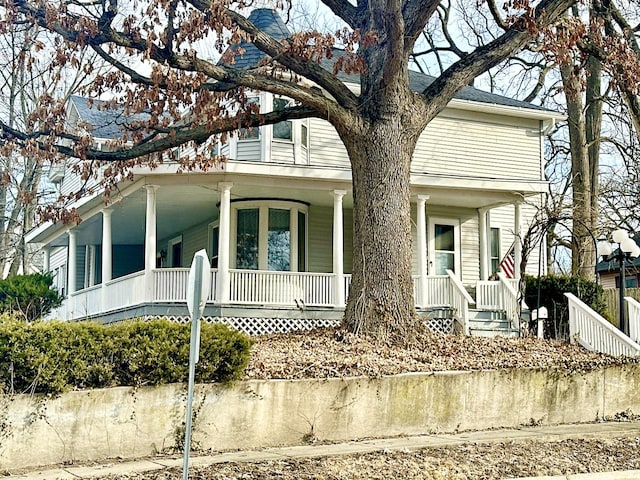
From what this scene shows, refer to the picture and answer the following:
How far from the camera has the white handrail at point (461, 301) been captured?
17.6m

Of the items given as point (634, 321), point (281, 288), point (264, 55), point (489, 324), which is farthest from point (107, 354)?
point (264, 55)

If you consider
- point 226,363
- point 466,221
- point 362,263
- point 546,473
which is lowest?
point 546,473

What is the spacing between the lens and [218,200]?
2019 cm

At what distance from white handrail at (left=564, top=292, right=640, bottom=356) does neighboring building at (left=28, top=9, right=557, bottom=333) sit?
8.42ft

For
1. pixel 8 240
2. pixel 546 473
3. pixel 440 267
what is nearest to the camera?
pixel 546 473

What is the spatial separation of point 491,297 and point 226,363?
10.4 metres

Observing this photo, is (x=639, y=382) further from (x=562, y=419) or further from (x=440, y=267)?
(x=440, y=267)

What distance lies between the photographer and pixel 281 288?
18266 mm

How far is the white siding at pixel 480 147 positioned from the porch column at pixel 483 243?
1.67 metres

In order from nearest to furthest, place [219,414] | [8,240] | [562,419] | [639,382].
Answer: [219,414]
[562,419]
[639,382]
[8,240]

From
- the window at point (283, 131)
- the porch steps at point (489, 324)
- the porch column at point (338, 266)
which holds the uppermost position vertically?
the window at point (283, 131)

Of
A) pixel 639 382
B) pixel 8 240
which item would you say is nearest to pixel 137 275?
pixel 639 382

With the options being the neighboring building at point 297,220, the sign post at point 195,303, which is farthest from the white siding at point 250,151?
the sign post at point 195,303

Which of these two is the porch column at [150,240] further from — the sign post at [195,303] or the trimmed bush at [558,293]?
the sign post at [195,303]
